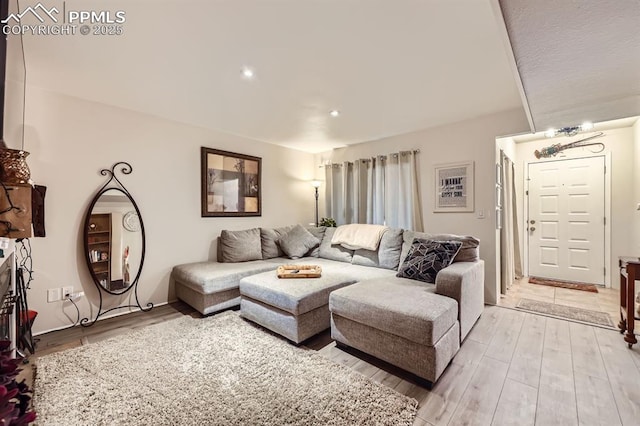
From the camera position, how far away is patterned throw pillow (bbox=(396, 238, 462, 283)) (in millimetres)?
2559

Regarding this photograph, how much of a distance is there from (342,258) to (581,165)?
409 cm

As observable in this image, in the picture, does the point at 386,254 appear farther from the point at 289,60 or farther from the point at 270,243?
the point at 289,60

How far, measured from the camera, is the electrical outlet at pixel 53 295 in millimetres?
2555

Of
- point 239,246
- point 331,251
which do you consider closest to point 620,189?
point 331,251

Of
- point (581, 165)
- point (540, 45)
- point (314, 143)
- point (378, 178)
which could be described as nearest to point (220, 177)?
point (314, 143)

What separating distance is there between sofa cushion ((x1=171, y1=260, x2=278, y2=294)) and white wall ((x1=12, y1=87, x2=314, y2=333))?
31 centimetres

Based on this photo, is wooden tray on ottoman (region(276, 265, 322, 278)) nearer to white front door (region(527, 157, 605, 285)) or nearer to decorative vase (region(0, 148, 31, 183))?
decorative vase (region(0, 148, 31, 183))

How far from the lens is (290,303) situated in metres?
2.27

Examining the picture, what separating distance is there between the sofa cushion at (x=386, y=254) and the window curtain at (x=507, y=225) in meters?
1.46

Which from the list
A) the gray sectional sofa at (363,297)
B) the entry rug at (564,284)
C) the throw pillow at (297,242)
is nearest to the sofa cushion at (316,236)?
the throw pillow at (297,242)

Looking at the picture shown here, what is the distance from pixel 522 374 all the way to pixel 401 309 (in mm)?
996

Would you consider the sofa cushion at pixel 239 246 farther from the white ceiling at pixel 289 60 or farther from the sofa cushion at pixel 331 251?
the white ceiling at pixel 289 60

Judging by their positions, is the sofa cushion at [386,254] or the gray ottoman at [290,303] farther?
the sofa cushion at [386,254]

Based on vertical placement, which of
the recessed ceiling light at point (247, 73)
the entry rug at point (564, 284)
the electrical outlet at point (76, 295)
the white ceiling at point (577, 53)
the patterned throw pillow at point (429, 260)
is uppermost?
the recessed ceiling light at point (247, 73)
